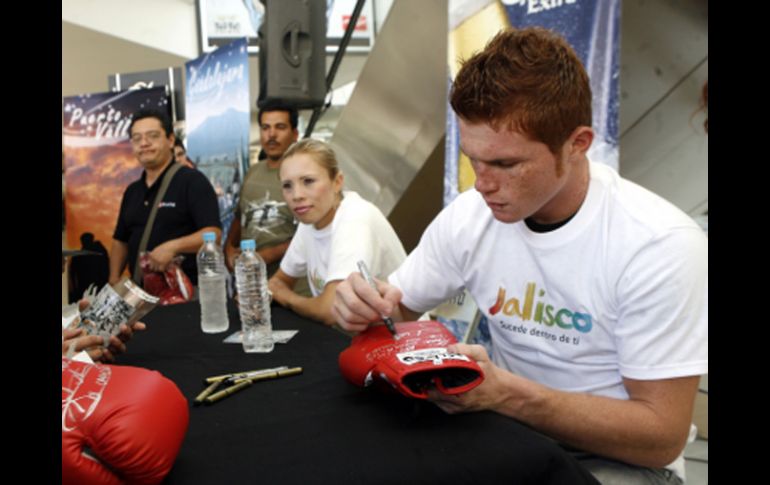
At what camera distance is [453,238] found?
1.38 meters

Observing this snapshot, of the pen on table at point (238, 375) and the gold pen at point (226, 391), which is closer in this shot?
the gold pen at point (226, 391)

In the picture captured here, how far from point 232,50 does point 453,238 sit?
295 centimetres

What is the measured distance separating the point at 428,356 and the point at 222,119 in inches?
129

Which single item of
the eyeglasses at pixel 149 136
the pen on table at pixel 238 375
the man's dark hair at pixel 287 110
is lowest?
the pen on table at pixel 238 375

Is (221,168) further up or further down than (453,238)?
further up

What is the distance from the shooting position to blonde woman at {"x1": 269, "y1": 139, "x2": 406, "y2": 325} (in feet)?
6.23

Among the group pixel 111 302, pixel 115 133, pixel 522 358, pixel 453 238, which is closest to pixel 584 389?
pixel 522 358

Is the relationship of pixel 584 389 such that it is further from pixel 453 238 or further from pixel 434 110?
pixel 434 110

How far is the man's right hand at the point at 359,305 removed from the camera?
3.61 feet

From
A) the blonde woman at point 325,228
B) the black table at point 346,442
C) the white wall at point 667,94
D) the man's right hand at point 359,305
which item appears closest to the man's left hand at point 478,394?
the black table at point 346,442

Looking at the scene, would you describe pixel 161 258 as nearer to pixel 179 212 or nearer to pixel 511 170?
pixel 179 212

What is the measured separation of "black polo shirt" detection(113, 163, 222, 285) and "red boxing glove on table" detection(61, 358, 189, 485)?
231 cm

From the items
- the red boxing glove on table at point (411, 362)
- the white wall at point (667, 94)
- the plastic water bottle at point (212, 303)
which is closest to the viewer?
the red boxing glove on table at point (411, 362)

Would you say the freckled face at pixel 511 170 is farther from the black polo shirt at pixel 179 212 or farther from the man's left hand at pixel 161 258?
the black polo shirt at pixel 179 212
